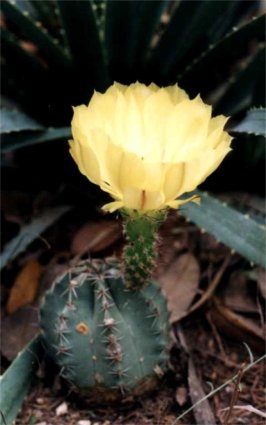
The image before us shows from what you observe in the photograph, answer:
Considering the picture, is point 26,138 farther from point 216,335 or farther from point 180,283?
point 216,335

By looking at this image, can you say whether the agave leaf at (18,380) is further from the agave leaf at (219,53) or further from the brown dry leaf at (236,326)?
the agave leaf at (219,53)

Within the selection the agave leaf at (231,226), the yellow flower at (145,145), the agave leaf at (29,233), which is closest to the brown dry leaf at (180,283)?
the agave leaf at (231,226)

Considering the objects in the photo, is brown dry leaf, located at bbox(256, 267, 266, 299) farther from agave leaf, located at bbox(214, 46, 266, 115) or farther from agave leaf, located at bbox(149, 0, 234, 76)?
agave leaf, located at bbox(149, 0, 234, 76)

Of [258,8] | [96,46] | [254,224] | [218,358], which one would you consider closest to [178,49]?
[96,46]

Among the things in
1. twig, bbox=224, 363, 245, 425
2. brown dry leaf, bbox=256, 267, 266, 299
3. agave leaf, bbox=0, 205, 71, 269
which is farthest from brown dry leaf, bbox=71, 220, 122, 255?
twig, bbox=224, 363, 245, 425

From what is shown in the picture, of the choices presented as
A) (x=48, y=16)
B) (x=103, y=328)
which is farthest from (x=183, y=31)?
(x=103, y=328)

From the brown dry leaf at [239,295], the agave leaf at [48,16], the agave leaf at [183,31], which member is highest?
the agave leaf at [48,16]

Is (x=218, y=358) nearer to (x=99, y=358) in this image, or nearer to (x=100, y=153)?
(x=99, y=358)
